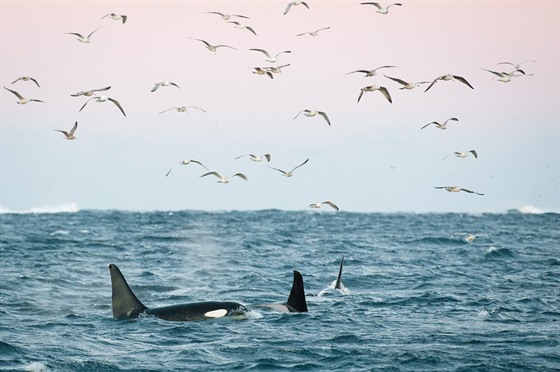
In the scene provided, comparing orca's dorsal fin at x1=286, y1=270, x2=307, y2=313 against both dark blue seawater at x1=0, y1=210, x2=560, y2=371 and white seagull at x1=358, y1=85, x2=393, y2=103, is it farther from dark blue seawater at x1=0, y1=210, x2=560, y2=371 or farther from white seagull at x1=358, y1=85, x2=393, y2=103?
white seagull at x1=358, y1=85, x2=393, y2=103

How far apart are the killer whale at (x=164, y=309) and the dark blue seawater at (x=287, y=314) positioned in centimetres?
29

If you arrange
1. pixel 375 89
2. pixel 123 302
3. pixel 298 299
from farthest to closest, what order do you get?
pixel 375 89
pixel 298 299
pixel 123 302

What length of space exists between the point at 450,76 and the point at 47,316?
11.0m

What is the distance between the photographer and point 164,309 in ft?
60.2

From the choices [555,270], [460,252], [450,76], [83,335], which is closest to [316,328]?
[83,335]

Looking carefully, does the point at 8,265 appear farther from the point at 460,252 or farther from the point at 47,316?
the point at 460,252

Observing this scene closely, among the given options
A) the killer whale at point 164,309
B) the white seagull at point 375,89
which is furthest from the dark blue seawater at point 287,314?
the white seagull at point 375,89

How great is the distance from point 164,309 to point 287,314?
8.42 ft

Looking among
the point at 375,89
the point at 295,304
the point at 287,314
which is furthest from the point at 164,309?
the point at 375,89

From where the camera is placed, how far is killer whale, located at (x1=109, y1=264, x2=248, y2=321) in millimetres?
18016

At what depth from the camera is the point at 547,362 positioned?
14.4 m

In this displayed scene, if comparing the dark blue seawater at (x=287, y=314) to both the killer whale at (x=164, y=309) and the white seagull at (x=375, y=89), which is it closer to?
the killer whale at (x=164, y=309)

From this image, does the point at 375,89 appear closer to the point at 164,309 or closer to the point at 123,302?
the point at 164,309

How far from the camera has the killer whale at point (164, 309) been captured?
18.0 metres
